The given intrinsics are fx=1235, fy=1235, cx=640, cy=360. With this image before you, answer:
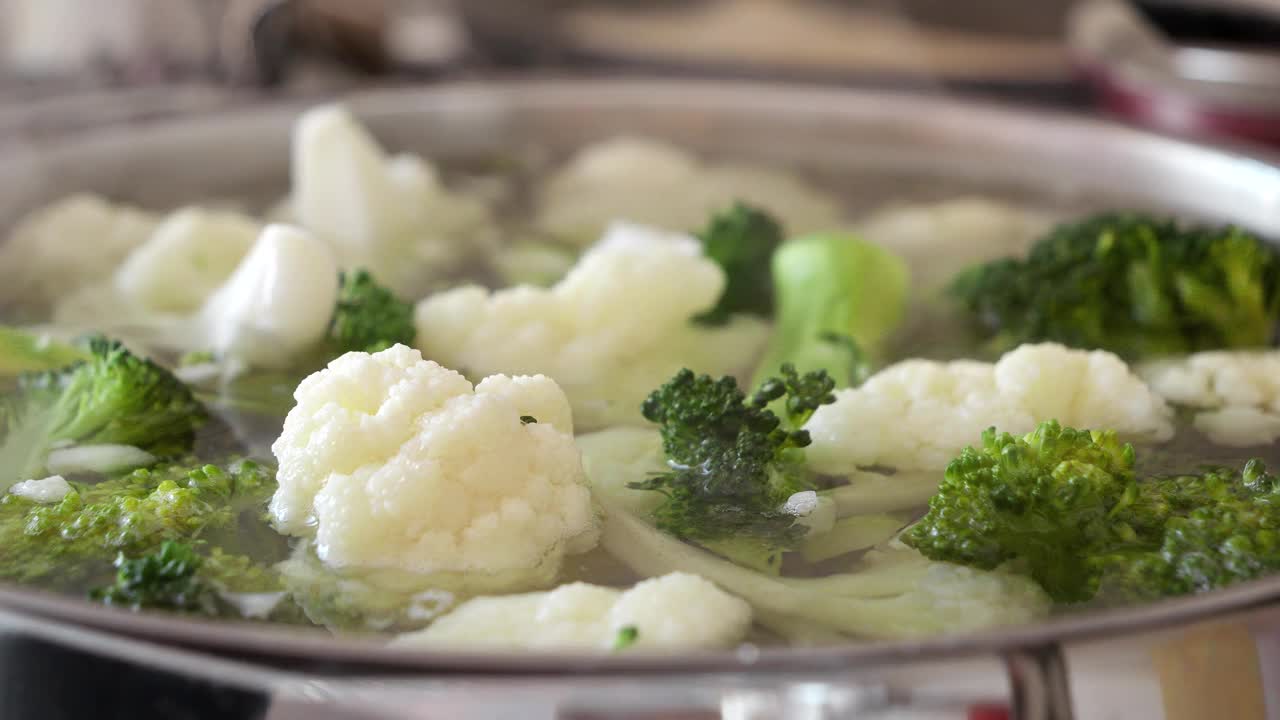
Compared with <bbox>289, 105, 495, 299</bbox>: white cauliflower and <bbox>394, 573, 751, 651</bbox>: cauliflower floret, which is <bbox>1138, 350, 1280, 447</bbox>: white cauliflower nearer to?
<bbox>394, 573, 751, 651</bbox>: cauliflower floret

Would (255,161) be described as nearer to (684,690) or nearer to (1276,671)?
(684,690)

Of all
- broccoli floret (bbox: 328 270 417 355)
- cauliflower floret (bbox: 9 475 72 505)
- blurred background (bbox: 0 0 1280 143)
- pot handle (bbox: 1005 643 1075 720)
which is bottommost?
pot handle (bbox: 1005 643 1075 720)

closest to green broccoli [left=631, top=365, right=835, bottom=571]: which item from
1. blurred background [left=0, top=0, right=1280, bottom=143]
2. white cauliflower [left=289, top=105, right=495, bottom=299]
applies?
white cauliflower [left=289, top=105, right=495, bottom=299]

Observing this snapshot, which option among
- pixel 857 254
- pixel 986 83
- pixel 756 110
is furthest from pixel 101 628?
pixel 986 83

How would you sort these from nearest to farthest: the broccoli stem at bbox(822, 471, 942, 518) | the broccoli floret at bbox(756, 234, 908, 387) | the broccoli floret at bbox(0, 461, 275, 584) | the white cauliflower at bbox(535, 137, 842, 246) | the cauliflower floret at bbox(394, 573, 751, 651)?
1. the cauliflower floret at bbox(394, 573, 751, 651)
2. the broccoli floret at bbox(0, 461, 275, 584)
3. the broccoli stem at bbox(822, 471, 942, 518)
4. the broccoli floret at bbox(756, 234, 908, 387)
5. the white cauliflower at bbox(535, 137, 842, 246)

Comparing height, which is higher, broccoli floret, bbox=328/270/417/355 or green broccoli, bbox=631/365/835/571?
broccoli floret, bbox=328/270/417/355

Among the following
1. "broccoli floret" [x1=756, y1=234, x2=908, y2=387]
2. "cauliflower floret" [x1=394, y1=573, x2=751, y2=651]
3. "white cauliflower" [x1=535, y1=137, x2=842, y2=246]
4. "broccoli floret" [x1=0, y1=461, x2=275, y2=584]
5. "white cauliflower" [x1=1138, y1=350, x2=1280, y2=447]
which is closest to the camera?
"cauliflower floret" [x1=394, y1=573, x2=751, y2=651]

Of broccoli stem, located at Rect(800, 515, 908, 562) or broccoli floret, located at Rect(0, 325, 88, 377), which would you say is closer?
broccoli stem, located at Rect(800, 515, 908, 562)

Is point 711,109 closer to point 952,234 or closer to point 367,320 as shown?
point 952,234
